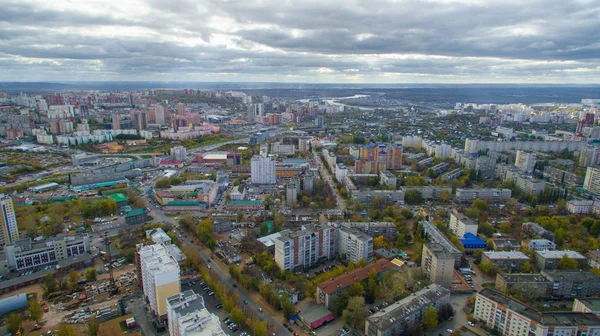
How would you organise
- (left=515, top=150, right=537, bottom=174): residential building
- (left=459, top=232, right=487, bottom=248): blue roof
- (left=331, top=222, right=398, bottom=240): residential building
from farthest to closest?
(left=515, top=150, right=537, bottom=174): residential building, (left=331, top=222, right=398, bottom=240): residential building, (left=459, top=232, right=487, bottom=248): blue roof

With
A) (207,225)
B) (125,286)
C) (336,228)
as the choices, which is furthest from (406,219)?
(125,286)

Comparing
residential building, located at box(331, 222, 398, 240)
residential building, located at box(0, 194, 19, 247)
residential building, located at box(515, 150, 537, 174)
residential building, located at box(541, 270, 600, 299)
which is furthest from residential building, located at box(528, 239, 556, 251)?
residential building, located at box(0, 194, 19, 247)

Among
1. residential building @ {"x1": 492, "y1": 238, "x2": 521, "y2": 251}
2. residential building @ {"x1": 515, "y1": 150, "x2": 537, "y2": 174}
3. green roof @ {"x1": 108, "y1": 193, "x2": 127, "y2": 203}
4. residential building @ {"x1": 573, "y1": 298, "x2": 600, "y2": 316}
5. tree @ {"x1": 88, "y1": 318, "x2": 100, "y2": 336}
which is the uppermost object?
residential building @ {"x1": 515, "y1": 150, "x2": 537, "y2": 174}

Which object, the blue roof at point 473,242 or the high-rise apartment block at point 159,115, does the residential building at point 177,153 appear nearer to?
the high-rise apartment block at point 159,115

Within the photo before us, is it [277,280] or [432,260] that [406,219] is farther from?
[277,280]

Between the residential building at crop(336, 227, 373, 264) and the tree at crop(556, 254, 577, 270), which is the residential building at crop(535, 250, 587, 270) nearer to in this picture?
the tree at crop(556, 254, 577, 270)

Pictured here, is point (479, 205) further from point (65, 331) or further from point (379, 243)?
point (65, 331)
